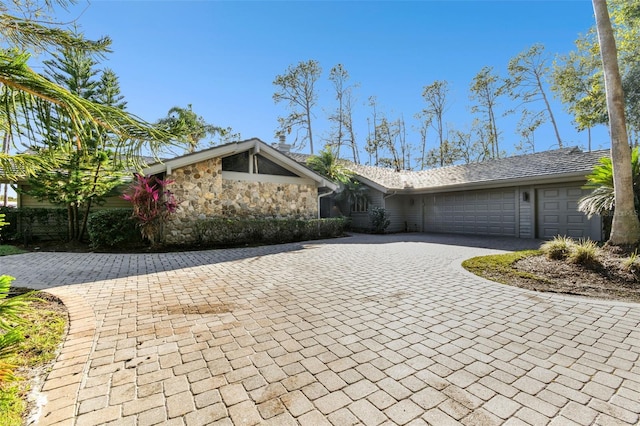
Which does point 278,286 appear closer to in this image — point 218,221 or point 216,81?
point 218,221

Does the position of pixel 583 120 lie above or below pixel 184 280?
above

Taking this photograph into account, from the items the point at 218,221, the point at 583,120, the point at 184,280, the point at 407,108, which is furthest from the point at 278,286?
the point at 407,108

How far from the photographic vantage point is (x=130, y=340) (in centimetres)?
298

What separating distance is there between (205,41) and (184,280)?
28.7 feet

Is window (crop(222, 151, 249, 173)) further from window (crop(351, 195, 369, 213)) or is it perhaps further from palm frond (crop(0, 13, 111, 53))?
palm frond (crop(0, 13, 111, 53))

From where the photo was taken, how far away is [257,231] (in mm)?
10852

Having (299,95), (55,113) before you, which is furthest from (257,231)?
(299,95)

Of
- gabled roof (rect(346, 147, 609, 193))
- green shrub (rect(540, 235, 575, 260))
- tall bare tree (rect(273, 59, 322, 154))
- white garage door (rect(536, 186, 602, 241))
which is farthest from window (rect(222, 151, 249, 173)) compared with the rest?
tall bare tree (rect(273, 59, 322, 154))

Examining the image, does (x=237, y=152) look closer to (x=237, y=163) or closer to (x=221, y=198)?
(x=237, y=163)

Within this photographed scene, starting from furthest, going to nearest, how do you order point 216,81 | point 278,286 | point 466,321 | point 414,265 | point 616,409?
point 216,81 → point 414,265 → point 278,286 → point 466,321 → point 616,409

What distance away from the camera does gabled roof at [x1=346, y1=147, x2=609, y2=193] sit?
10742 millimetres

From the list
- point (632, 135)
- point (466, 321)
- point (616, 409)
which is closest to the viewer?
point (616, 409)

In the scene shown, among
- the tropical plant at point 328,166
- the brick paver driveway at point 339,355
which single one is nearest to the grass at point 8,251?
the brick paver driveway at point 339,355

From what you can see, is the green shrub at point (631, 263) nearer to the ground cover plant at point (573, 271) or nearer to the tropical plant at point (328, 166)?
the ground cover plant at point (573, 271)
